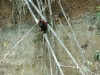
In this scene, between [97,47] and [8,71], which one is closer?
[97,47]

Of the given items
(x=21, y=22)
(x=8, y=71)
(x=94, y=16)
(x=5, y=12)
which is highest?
(x=5, y=12)

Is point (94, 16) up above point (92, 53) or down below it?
above

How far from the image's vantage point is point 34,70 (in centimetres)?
248

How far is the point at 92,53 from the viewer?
2.33 m

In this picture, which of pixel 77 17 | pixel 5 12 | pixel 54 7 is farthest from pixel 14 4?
pixel 77 17

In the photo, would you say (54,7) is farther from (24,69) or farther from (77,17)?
(24,69)

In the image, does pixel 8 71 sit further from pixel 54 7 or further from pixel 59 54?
pixel 54 7

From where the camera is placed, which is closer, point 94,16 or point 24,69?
point 94,16

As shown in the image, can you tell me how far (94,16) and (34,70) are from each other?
80cm

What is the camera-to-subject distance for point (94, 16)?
231 centimetres

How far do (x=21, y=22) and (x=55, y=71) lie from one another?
60cm

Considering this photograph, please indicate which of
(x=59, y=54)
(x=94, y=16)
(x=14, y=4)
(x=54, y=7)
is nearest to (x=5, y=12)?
(x=14, y=4)

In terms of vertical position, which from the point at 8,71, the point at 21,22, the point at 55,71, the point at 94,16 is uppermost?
the point at 21,22

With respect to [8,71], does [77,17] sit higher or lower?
higher
